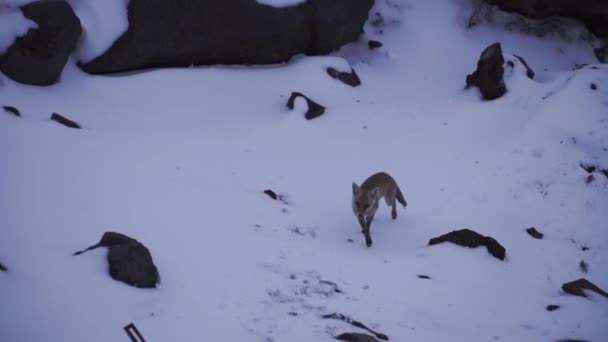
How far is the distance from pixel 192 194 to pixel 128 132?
3226mm

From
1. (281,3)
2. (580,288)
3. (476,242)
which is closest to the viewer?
(580,288)

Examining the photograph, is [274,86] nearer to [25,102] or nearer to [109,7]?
[109,7]

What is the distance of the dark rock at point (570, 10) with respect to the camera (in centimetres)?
1827

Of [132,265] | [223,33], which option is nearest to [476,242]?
[132,265]

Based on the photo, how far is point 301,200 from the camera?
1050 centimetres

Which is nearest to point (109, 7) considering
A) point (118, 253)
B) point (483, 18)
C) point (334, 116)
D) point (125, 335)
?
point (334, 116)

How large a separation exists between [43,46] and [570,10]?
55.4 ft

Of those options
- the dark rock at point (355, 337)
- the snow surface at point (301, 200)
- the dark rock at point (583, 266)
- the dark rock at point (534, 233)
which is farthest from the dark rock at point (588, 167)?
the dark rock at point (355, 337)

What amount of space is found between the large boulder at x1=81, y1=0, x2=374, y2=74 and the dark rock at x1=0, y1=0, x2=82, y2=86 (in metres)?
0.87

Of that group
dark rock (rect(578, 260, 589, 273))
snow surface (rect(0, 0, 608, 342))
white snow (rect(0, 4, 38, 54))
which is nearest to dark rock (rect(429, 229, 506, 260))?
snow surface (rect(0, 0, 608, 342))

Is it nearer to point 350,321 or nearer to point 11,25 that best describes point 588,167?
point 350,321

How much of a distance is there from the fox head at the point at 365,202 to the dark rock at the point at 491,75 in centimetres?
728

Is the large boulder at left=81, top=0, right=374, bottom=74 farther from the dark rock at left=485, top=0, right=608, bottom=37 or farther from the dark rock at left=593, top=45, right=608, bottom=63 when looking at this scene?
the dark rock at left=593, top=45, right=608, bottom=63

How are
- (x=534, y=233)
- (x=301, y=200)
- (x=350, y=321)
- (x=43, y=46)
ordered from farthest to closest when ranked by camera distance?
(x=43, y=46)
(x=301, y=200)
(x=534, y=233)
(x=350, y=321)
